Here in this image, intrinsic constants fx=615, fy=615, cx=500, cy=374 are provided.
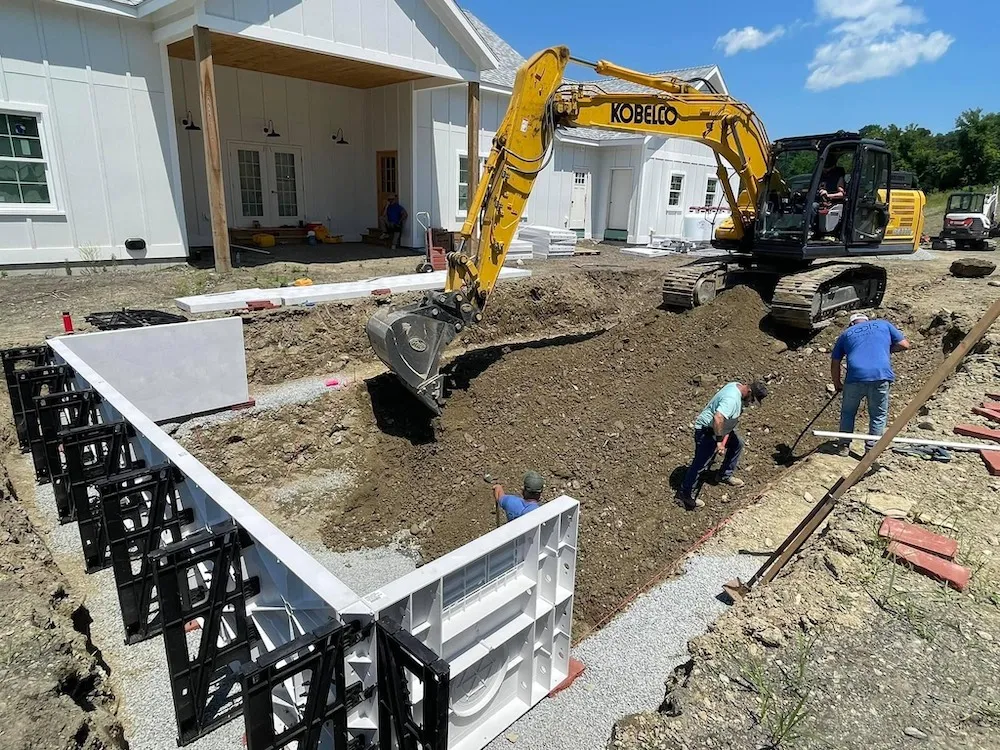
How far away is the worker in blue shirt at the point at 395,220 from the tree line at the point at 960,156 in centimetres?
3324

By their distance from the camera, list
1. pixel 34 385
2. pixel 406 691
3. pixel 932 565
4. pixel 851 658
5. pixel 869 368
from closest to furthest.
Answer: pixel 406 691, pixel 851 658, pixel 932 565, pixel 34 385, pixel 869 368

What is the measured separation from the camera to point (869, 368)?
6230 millimetres

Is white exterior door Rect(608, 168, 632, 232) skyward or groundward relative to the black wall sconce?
groundward

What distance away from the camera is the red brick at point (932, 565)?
3752mm

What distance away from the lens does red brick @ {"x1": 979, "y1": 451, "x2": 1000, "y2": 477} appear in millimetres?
5156

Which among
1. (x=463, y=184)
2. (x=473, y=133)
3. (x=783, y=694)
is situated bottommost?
(x=783, y=694)

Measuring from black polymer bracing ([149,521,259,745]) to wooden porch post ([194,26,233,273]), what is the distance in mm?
8970

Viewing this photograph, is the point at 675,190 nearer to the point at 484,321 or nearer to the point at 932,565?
the point at 484,321

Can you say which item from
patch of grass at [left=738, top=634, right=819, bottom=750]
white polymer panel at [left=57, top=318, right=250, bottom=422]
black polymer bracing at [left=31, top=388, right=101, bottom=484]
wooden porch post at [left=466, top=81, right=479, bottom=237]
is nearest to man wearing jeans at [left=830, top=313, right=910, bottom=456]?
patch of grass at [left=738, top=634, right=819, bottom=750]

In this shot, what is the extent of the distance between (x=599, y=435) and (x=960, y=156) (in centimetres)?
4522

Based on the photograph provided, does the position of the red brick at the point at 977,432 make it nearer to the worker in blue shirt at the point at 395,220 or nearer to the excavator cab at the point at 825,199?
the excavator cab at the point at 825,199

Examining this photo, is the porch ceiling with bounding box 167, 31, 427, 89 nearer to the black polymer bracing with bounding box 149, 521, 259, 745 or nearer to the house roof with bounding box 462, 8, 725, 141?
the house roof with bounding box 462, 8, 725, 141

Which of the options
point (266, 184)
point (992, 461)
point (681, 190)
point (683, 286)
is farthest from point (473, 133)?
point (992, 461)

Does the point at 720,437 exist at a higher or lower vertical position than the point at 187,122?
lower
